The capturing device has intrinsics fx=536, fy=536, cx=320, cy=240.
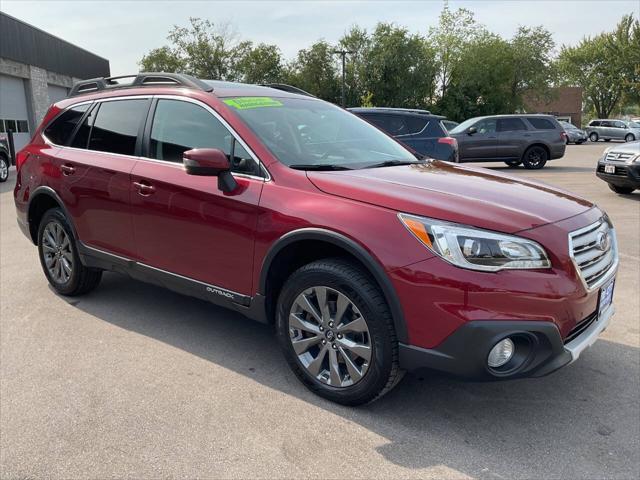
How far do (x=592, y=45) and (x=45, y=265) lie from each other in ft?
257

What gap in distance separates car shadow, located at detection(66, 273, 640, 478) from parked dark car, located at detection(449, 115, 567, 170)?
46.4 ft

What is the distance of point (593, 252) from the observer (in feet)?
9.20

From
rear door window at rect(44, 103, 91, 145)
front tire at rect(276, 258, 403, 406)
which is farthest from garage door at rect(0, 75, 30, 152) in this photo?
front tire at rect(276, 258, 403, 406)

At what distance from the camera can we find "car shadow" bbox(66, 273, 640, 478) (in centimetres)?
250

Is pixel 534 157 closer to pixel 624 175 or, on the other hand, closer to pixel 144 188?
pixel 624 175

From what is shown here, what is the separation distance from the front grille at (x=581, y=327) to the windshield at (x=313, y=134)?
1.52m

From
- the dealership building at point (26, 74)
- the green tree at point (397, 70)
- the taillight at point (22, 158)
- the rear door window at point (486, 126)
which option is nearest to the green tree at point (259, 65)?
the green tree at point (397, 70)

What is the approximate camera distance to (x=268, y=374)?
3.35 meters

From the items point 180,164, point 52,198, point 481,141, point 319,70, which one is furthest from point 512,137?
point 319,70

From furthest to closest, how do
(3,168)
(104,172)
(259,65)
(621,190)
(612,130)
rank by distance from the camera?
(259,65)
(612,130)
(3,168)
(621,190)
(104,172)

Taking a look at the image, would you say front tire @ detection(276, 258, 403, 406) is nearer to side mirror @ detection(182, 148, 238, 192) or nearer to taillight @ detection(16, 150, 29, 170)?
side mirror @ detection(182, 148, 238, 192)

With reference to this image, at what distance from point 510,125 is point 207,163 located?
52.4 ft

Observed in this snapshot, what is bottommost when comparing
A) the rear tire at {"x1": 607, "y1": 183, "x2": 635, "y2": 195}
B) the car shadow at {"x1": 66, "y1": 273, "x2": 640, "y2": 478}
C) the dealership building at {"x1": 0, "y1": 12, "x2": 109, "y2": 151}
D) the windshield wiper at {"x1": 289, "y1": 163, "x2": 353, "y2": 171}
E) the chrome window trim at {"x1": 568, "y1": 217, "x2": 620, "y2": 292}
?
the car shadow at {"x1": 66, "y1": 273, "x2": 640, "y2": 478}

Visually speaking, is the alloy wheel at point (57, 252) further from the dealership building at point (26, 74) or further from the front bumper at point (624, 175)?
the dealership building at point (26, 74)
